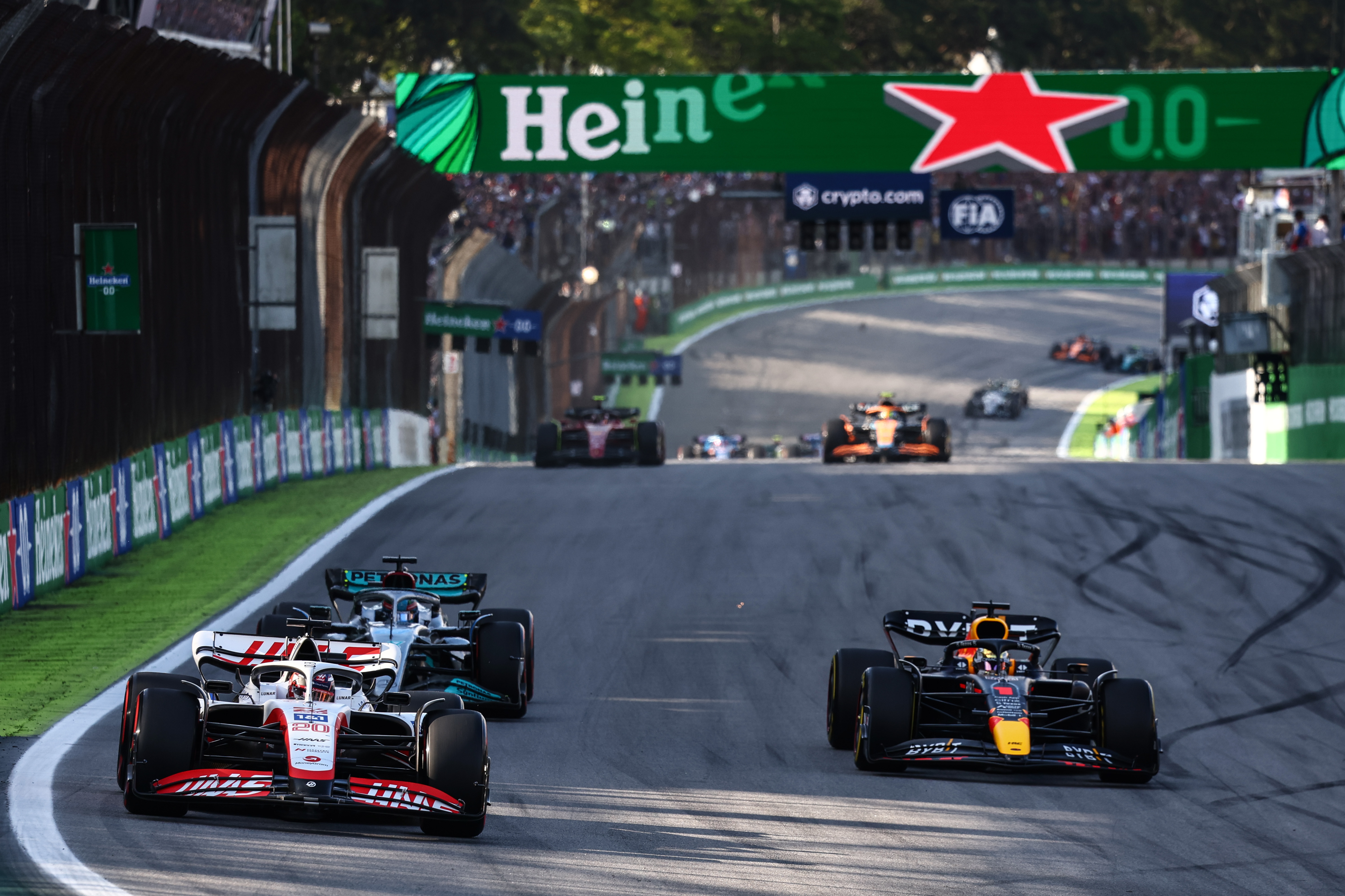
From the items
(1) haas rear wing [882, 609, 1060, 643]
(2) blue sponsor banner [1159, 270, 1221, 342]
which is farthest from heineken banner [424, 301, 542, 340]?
(2) blue sponsor banner [1159, 270, 1221, 342]

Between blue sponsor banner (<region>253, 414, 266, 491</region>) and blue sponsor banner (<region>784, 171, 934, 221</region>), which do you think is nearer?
blue sponsor banner (<region>253, 414, 266, 491</region>)

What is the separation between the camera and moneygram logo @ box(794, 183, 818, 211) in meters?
33.4

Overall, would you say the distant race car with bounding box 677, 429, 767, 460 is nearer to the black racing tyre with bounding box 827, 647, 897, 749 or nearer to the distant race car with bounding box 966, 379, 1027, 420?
the distant race car with bounding box 966, 379, 1027, 420

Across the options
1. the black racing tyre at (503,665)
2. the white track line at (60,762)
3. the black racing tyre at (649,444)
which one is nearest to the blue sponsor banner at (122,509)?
the white track line at (60,762)

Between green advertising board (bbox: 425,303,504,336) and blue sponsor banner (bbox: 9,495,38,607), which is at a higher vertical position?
green advertising board (bbox: 425,303,504,336)

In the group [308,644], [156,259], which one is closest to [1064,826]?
[308,644]

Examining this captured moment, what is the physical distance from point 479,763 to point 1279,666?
7831mm

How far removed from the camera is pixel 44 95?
636 inches

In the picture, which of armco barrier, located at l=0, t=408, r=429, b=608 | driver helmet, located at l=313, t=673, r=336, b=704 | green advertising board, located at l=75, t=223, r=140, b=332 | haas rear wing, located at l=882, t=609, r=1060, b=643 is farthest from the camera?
green advertising board, located at l=75, t=223, r=140, b=332

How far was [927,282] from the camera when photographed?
268 feet

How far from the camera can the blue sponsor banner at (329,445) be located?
26.1 meters

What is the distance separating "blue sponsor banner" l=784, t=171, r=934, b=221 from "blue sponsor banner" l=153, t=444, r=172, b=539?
16.1m

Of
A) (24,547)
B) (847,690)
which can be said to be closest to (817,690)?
(847,690)

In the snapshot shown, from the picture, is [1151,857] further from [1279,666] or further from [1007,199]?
[1007,199]
